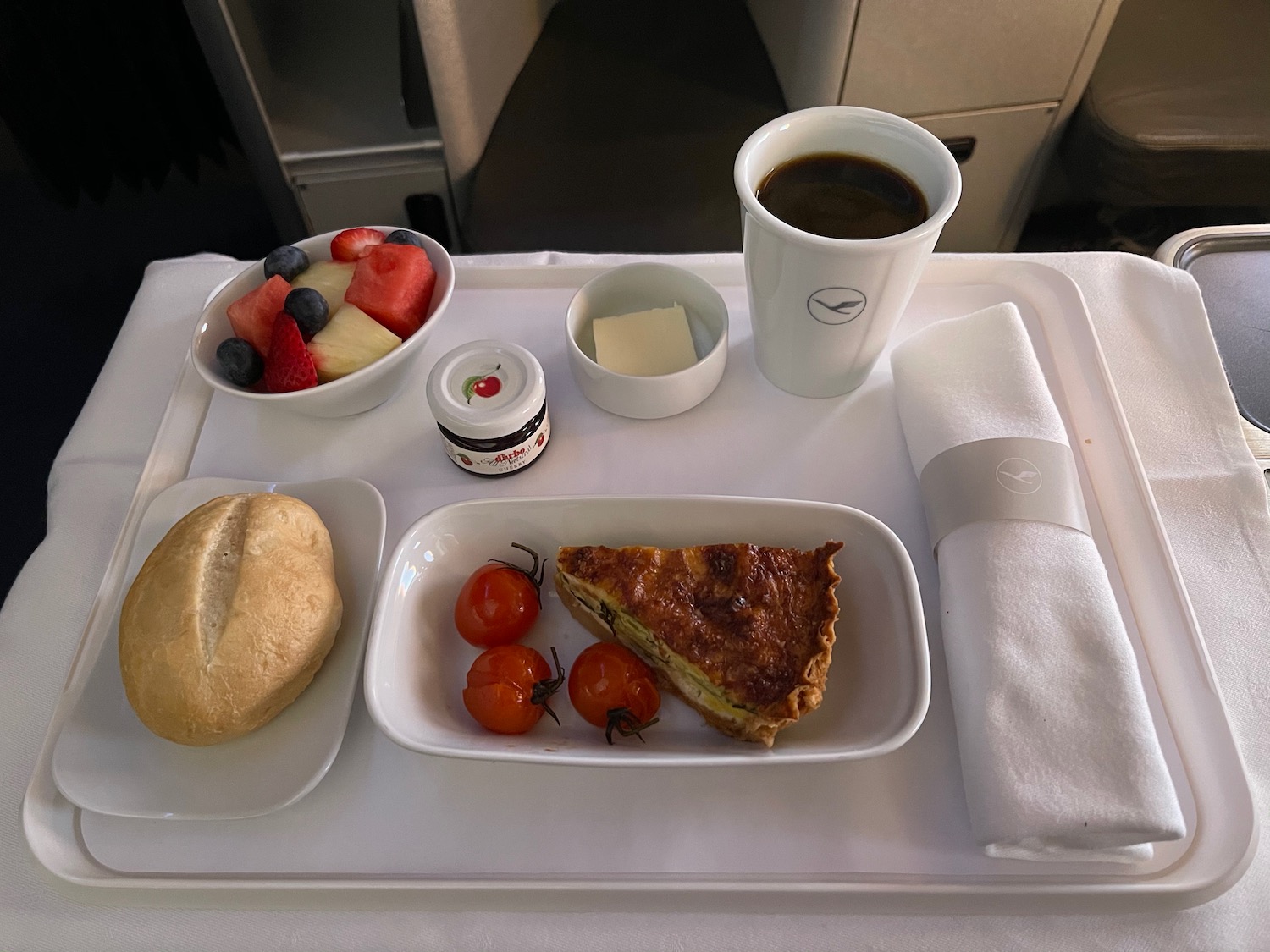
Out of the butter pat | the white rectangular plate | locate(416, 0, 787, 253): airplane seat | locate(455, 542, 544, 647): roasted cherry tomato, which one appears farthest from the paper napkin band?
locate(416, 0, 787, 253): airplane seat

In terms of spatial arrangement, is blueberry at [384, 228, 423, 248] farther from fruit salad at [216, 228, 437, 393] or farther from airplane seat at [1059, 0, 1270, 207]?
airplane seat at [1059, 0, 1270, 207]

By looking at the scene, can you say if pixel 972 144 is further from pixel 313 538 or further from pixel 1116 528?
pixel 313 538

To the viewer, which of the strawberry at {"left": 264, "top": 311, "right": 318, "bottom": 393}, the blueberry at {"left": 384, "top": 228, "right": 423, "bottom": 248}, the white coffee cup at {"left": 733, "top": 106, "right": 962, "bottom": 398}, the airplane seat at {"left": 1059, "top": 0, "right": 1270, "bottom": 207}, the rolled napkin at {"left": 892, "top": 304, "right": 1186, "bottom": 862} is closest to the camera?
the rolled napkin at {"left": 892, "top": 304, "right": 1186, "bottom": 862}

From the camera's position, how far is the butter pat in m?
0.87

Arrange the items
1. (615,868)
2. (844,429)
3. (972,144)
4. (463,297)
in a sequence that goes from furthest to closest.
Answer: (972,144) < (463,297) < (844,429) < (615,868)

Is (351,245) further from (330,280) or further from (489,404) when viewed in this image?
(489,404)

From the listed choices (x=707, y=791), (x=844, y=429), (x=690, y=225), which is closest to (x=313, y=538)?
(x=707, y=791)

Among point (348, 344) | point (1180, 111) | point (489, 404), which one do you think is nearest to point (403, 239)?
point (348, 344)

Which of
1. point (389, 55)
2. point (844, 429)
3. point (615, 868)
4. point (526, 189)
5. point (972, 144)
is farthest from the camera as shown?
point (389, 55)

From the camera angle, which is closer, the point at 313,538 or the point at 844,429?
the point at 313,538

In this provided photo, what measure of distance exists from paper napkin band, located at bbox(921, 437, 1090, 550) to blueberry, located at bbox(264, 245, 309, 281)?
732mm

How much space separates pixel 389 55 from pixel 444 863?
1606 mm

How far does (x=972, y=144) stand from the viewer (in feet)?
5.00

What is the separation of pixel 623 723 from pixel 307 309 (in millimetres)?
537
